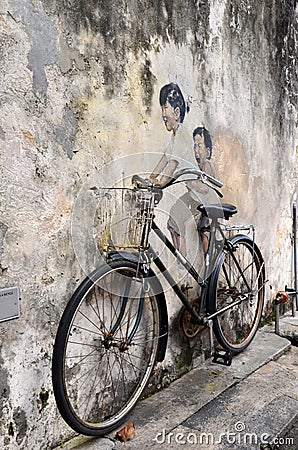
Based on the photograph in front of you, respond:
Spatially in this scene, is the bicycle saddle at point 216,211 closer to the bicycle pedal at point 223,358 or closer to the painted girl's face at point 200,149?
the painted girl's face at point 200,149

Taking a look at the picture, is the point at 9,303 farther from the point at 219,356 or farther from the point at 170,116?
the point at 219,356

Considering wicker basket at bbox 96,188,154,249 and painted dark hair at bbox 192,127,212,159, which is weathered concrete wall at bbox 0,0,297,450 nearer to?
painted dark hair at bbox 192,127,212,159

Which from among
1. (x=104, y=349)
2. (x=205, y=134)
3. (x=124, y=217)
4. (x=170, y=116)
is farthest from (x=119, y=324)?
(x=205, y=134)

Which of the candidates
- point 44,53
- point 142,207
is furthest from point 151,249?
point 44,53

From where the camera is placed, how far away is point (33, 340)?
247 centimetres

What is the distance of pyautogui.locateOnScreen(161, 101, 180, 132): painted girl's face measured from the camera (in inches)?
130

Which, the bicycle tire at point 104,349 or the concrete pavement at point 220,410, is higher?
the bicycle tire at point 104,349

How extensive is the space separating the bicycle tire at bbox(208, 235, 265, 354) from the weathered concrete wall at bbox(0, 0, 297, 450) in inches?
22.7

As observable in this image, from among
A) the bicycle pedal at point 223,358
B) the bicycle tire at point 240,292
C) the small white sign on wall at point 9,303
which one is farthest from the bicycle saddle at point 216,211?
the small white sign on wall at point 9,303

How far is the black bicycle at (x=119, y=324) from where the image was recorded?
8.42 ft

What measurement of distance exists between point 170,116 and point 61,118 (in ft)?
3.29

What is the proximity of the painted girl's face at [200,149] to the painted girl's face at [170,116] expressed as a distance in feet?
0.90

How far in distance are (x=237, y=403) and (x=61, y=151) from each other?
1.91 metres

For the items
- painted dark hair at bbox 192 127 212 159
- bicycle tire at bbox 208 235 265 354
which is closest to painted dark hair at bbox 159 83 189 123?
painted dark hair at bbox 192 127 212 159
